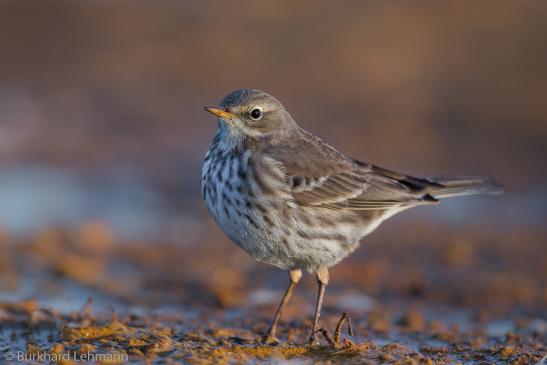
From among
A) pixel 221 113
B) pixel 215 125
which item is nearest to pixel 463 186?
pixel 221 113

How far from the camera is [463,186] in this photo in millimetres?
8602

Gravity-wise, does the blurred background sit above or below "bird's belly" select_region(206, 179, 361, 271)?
above

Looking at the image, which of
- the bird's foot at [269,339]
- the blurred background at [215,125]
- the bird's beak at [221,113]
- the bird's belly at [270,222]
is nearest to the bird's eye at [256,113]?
the bird's beak at [221,113]

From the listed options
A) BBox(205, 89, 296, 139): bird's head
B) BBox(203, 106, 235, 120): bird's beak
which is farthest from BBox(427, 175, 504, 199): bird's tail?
BBox(203, 106, 235, 120): bird's beak

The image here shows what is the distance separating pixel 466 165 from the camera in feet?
51.2

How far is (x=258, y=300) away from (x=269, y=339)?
225 cm

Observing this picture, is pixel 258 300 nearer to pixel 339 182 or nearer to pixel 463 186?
pixel 339 182

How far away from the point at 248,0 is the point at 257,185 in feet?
55.6

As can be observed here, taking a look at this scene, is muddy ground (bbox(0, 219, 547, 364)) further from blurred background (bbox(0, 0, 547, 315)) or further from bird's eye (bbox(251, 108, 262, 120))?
bird's eye (bbox(251, 108, 262, 120))

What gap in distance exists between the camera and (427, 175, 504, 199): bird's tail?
848 centimetres

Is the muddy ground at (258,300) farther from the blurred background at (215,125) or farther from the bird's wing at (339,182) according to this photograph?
the bird's wing at (339,182)

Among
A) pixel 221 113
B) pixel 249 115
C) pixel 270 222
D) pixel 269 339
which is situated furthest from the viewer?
pixel 249 115

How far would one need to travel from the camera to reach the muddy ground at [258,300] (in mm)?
6957

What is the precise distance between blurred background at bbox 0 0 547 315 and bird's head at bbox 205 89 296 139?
2296mm
